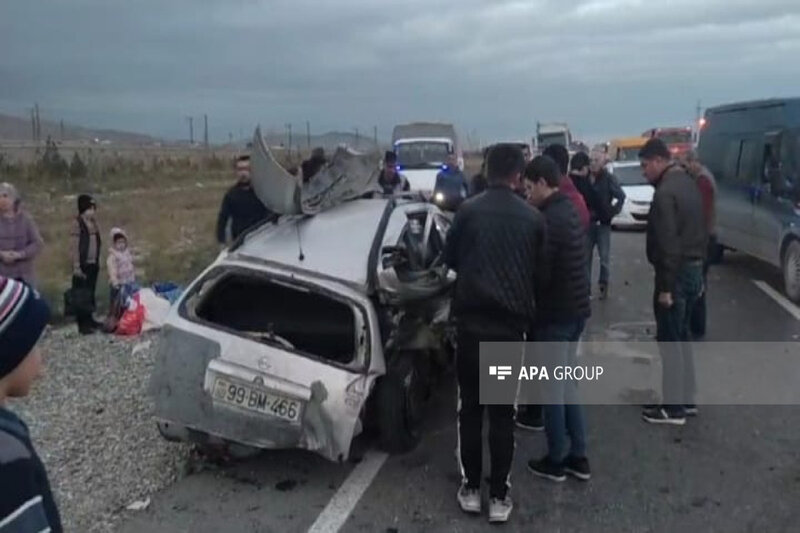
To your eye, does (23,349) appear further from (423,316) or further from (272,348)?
(423,316)

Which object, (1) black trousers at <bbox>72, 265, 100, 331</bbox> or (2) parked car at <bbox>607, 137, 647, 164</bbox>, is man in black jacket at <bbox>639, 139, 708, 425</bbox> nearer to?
(1) black trousers at <bbox>72, 265, 100, 331</bbox>

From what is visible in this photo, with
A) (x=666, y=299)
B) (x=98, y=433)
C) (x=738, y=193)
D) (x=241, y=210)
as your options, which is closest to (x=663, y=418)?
(x=666, y=299)

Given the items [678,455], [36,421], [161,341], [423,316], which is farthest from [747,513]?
[36,421]

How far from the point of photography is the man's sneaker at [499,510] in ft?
15.5

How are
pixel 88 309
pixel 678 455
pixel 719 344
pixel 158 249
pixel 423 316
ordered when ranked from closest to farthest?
pixel 678 455 → pixel 423 316 → pixel 719 344 → pixel 88 309 → pixel 158 249

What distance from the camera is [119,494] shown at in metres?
5.21

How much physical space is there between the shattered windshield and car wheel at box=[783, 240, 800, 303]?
1367 centimetres

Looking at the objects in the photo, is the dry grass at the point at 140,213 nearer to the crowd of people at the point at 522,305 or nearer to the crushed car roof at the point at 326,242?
the crushed car roof at the point at 326,242

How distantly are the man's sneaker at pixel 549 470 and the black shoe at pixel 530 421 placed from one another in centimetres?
87

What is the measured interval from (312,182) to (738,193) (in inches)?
304

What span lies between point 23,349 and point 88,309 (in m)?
7.88

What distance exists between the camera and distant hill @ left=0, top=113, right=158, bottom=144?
397 ft

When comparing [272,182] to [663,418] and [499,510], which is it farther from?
[663,418]

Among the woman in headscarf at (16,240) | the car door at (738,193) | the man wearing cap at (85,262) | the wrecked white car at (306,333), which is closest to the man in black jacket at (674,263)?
the wrecked white car at (306,333)
